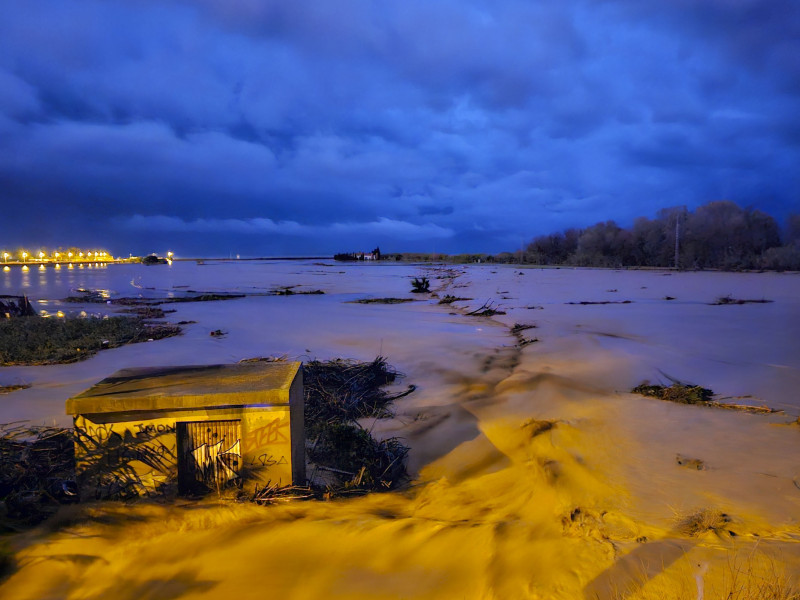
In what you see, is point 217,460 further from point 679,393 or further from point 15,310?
point 15,310

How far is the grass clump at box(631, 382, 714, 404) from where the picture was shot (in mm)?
6358

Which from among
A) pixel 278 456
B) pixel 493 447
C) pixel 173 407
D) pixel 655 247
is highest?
pixel 655 247

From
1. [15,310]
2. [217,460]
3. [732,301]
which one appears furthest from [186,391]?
[732,301]

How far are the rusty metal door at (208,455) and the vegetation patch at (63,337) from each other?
7863 mm

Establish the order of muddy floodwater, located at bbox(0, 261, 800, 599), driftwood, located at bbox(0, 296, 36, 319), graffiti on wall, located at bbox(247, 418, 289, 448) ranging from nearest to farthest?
muddy floodwater, located at bbox(0, 261, 800, 599), graffiti on wall, located at bbox(247, 418, 289, 448), driftwood, located at bbox(0, 296, 36, 319)

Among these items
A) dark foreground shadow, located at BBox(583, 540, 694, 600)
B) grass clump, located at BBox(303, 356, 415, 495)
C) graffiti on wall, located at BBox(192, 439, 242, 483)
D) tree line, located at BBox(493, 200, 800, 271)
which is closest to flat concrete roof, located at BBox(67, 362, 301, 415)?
graffiti on wall, located at BBox(192, 439, 242, 483)

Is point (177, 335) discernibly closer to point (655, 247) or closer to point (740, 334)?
point (740, 334)

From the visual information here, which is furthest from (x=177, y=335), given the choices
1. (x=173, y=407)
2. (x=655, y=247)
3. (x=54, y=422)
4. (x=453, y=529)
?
(x=655, y=247)

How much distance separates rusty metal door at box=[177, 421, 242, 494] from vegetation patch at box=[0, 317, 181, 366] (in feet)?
25.8

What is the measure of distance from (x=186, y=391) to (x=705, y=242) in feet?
151

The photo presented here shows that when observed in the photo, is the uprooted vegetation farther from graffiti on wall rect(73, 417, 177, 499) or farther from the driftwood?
the driftwood

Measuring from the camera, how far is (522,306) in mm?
19234

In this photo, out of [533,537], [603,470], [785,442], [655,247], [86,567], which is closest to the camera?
[86,567]

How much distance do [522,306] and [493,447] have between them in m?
14.8
